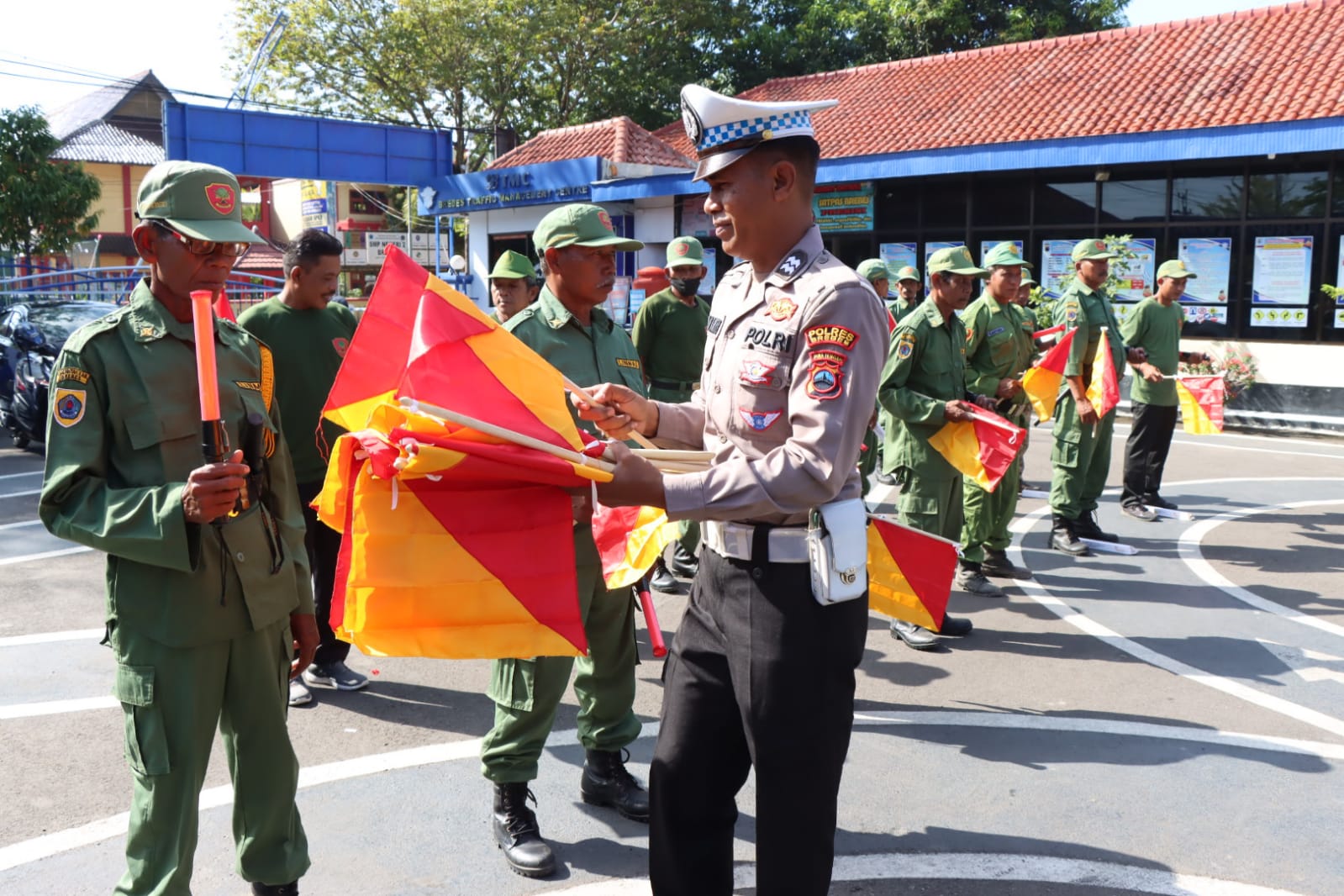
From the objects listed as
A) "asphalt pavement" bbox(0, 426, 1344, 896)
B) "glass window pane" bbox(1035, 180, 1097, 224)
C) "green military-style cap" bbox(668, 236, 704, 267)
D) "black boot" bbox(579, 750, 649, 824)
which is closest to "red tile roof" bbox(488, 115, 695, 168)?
"glass window pane" bbox(1035, 180, 1097, 224)

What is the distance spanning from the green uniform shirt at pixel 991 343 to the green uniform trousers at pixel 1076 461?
1113mm

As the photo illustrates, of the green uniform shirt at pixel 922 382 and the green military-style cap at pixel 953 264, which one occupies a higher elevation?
the green military-style cap at pixel 953 264

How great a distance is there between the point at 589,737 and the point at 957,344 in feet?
11.9

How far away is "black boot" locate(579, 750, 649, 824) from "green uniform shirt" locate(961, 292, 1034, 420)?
4374 mm

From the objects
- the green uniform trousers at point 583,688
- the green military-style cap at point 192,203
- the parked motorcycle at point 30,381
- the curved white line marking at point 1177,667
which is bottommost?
the curved white line marking at point 1177,667

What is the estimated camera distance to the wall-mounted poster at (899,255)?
69.4 feet

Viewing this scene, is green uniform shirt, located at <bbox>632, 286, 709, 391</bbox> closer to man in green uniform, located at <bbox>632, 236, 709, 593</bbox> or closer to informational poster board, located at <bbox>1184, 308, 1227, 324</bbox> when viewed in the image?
man in green uniform, located at <bbox>632, 236, 709, 593</bbox>

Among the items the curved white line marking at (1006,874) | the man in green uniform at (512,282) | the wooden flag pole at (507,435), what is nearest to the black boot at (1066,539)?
the man in green uniform at (512,282)

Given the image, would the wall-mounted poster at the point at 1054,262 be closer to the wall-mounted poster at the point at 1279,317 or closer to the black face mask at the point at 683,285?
the wall-mounted poster at the point at 1279,317

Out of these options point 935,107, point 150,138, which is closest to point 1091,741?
point 935,107

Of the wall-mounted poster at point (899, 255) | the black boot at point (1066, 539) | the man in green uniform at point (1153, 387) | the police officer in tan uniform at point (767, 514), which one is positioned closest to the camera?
the police officer in tan uniform at point (767, 514)

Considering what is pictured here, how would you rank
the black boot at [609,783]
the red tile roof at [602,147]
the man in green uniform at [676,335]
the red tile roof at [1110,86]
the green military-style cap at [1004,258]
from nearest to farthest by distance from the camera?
the black boot at [609,783], the green military-style cap at [1004,258], the man in green uniform at [676,335], the red tile roof at [1110,86], the red tile roof at [602,147]

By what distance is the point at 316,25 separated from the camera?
34.1 meters

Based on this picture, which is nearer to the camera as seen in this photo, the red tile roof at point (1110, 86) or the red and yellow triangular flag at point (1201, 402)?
the red and yellow triangular flag at point (1201, 402)
